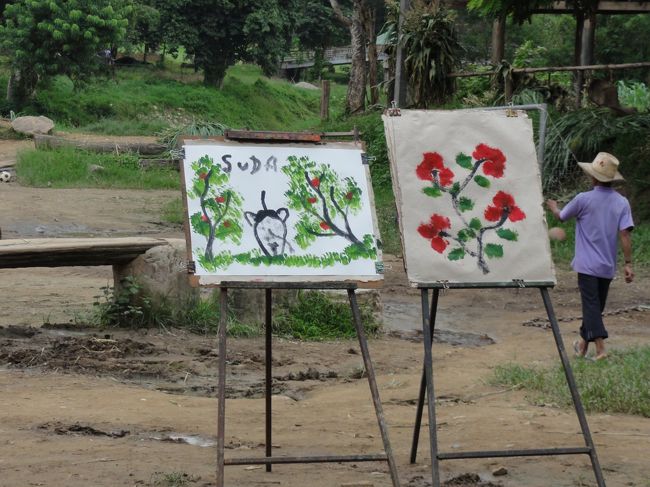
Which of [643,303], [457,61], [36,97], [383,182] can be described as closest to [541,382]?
[643,303]

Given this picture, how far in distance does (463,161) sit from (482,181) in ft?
0.47

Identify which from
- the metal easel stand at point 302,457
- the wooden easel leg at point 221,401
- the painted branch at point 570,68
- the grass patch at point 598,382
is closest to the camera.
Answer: the wooden easel leg at point 221,401

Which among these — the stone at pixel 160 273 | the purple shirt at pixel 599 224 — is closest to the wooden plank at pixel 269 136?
the purple shirt at pixel 599 224

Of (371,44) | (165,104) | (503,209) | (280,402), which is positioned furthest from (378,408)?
(165,104)

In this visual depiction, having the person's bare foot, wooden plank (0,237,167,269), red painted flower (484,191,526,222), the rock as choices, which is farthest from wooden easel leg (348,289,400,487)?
the rock

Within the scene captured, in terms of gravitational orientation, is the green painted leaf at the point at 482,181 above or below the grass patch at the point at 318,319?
above

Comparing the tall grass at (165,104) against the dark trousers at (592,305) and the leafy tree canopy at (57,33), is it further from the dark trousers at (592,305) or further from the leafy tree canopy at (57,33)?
the dark trousers at (592,305)

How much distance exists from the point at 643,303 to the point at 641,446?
22.7 feet

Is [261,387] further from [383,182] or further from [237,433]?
[383,182]

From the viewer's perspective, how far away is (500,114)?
245 inches

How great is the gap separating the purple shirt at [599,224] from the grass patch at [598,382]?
0.76 meters

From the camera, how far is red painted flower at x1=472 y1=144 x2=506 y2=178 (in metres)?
6.12

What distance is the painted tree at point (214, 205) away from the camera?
19.2ft

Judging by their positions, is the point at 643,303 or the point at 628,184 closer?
the point at 643,303
